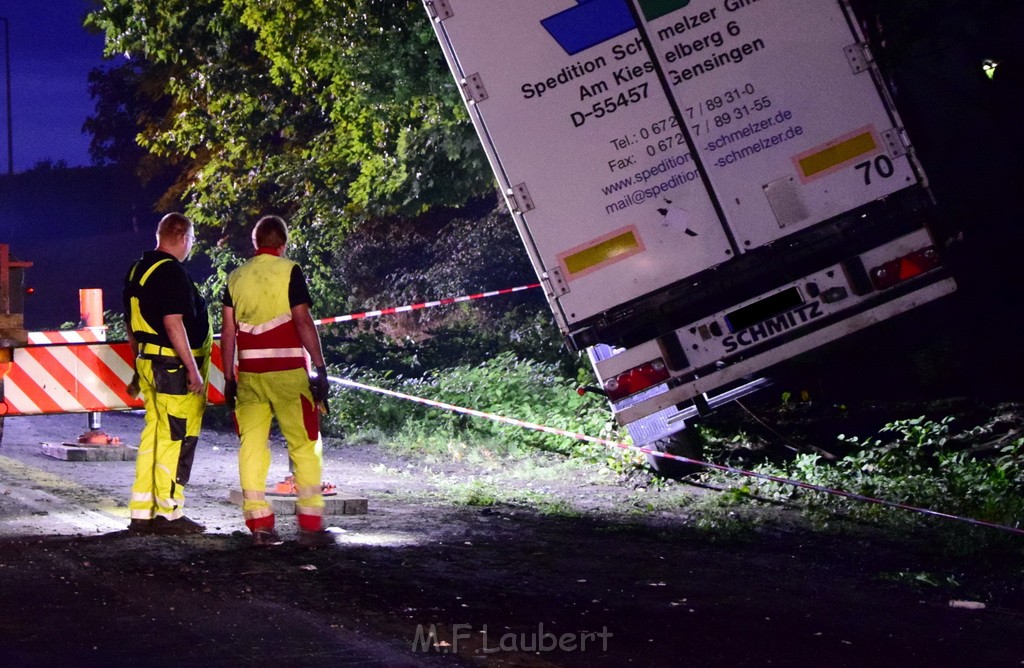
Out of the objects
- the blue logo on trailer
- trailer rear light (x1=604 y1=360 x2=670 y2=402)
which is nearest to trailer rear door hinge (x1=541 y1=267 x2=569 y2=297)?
trailer rear light (x1=604 y1=360 x2=670 y2=402)

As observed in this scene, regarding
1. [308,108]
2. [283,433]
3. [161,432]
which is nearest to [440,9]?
[283,433]

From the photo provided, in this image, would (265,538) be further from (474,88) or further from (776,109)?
(776,109)

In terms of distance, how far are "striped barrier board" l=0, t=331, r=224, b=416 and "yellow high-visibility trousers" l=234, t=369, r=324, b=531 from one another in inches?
83.5

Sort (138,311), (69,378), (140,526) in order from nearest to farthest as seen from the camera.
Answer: (140,526) → (138,311) → (69,378)

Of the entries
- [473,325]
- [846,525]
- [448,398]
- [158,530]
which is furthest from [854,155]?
[473,325]

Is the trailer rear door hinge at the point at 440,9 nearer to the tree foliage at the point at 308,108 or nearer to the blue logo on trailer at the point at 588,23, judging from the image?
the blue logo on trailer at the point at 588,23

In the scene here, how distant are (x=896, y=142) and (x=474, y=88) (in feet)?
8.52

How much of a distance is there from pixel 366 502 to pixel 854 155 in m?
3.70

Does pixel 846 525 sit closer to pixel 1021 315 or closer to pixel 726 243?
pixel 726 243

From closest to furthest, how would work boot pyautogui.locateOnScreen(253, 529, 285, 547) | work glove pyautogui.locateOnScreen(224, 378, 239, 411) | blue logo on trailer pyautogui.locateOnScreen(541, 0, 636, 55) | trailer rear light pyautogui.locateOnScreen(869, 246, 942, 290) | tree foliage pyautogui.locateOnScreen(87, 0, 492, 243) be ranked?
1. work boot pyautogui.locateOnScreen(253, 529, 285, 547)
2. work glove pyautogui.locateOnScreen(224, 378, 239, 411)
3. blue logo on trailer pyautogui.locateOnScreen(541, 0, 636, 55)
4. trailer rear light pyautogui.locateOnScreen(869, 246, 942, 290)
5. tree foliage pyautogui.locateOnScreen(87, 0, 492, 243)

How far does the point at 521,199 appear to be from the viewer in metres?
7.86

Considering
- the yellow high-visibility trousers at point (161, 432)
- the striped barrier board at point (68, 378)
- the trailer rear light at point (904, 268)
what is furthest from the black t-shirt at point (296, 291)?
the trailer rear light at point (904, 268)

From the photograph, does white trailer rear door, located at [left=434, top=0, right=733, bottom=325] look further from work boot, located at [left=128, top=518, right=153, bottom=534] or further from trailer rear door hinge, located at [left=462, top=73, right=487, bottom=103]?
work boot, located at [left=128, top=518, right=153, bottom=534]

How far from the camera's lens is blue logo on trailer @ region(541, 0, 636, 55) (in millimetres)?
7836
